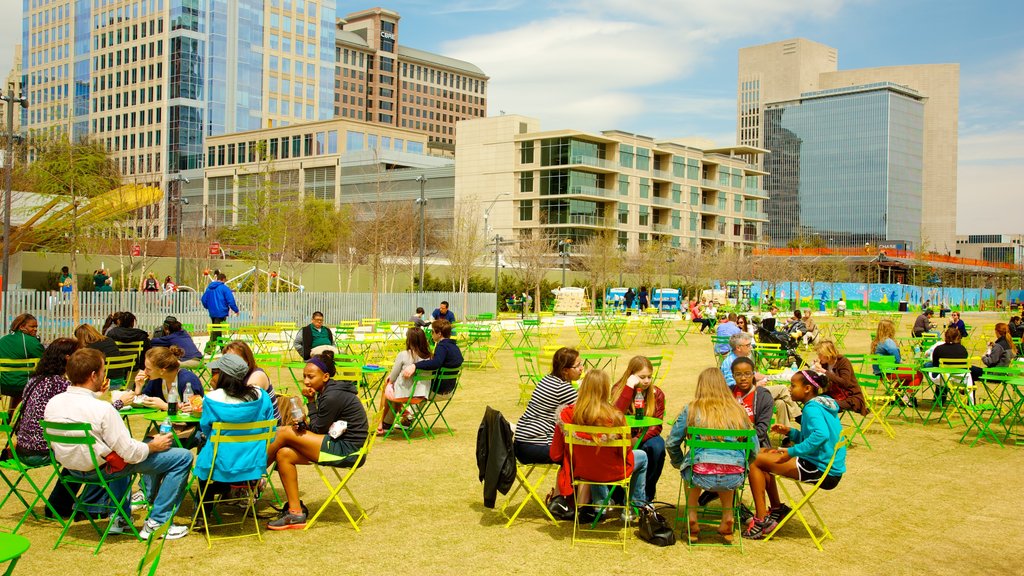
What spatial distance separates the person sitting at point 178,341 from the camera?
12.1m

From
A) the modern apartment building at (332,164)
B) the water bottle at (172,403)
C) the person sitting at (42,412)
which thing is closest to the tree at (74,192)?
the water bottle at (172,403)

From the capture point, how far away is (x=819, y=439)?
642 centimetres

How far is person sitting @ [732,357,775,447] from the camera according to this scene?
7156 millimetres

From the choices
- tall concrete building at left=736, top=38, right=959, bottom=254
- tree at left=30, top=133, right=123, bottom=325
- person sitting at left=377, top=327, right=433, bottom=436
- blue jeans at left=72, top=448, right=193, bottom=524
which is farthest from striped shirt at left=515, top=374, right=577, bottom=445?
tall concrete building at left=736, top=38, right=959, bottom=254

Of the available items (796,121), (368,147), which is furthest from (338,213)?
(796,121)

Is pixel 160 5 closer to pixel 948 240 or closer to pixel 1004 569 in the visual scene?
pixel 1004 569

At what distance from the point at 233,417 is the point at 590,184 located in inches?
2876

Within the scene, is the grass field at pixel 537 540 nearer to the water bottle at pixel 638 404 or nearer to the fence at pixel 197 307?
the water bottle at pixel 638 404

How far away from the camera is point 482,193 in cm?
8306

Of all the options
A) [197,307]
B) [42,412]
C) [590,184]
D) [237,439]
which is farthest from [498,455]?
[590,184]

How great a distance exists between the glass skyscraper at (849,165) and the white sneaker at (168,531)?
16258cm

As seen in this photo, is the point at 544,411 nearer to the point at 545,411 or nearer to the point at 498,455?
the point at 545,411

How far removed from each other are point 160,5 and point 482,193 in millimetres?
42377

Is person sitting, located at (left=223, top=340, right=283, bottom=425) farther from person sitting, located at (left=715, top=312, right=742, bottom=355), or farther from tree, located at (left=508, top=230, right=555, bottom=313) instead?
tree, located at (left=508, top=230, right=555, bottom=313)
